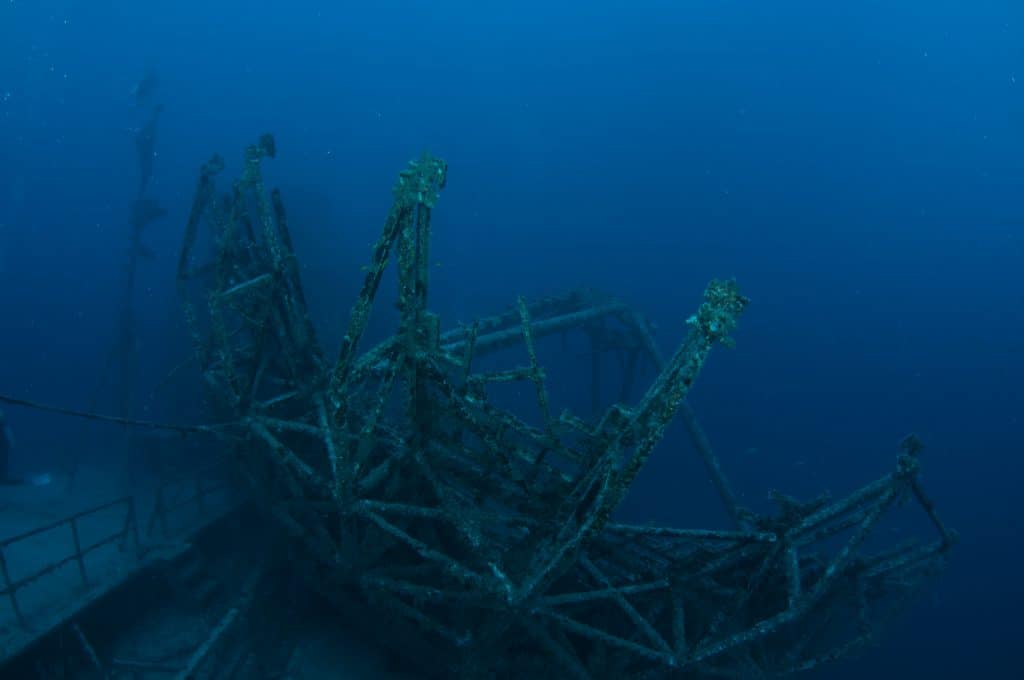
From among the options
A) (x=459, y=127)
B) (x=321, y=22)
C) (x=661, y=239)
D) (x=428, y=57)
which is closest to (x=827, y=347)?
(x=661, y=239)

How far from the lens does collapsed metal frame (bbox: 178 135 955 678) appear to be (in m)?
4.52

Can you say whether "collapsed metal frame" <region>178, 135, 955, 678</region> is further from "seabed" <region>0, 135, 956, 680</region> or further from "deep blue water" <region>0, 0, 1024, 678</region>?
"deep blue water" <region>0, 0, 1024, 678</region>

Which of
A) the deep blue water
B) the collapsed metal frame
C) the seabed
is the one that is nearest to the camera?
the collapsed metal frame

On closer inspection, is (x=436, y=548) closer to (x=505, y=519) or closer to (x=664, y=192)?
(x=505, y=519)

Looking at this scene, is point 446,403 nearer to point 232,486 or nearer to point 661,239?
point 232,486

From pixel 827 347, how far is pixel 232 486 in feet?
157

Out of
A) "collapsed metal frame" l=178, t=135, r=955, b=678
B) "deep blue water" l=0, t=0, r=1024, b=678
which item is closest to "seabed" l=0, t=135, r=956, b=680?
"collapsed metal frame" l=178, t=135, r=955, b=678

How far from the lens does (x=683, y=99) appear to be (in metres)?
83.8

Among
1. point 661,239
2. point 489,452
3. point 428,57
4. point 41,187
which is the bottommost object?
point 489,452

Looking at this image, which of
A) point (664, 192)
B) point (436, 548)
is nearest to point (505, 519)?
point (436, 548)

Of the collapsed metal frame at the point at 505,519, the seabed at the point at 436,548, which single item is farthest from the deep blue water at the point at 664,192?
the collapsed metal frame at the point at 505,519

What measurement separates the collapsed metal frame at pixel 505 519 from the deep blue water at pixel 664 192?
13.8 metres

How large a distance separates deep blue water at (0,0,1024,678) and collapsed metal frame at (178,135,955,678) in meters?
13.8

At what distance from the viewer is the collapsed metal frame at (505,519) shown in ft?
14.8
